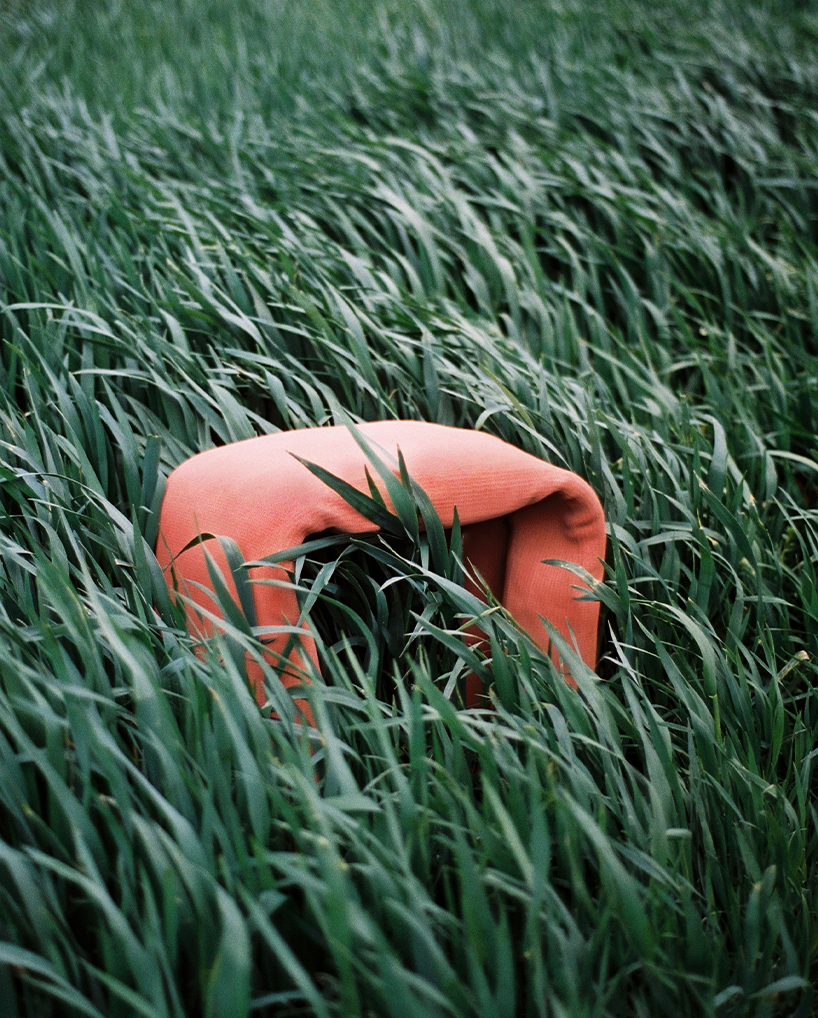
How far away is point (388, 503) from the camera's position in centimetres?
110

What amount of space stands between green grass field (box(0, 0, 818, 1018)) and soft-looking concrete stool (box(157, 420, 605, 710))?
6cm

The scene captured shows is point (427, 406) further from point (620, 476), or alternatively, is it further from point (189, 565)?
point (189, 565)

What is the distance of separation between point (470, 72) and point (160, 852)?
116 inches

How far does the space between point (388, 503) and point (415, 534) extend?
0.18ft

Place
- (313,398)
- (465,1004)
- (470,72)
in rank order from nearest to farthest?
(465,1004) → (313,398) → (470,72)

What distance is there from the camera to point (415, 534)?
3.59 feet

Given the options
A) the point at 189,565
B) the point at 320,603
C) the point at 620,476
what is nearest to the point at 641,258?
the point at 620,476

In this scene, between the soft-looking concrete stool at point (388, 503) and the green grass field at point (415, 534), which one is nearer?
the green grass field at point (415, 534)

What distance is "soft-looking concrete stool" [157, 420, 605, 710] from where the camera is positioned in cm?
102

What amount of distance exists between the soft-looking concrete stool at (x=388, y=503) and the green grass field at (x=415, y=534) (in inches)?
2.3

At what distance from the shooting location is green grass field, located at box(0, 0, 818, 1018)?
2.44ft

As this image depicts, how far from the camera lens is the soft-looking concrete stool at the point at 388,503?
1.02 metres

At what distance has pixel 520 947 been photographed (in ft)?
2.65

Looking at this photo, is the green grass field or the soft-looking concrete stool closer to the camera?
the green grass field
